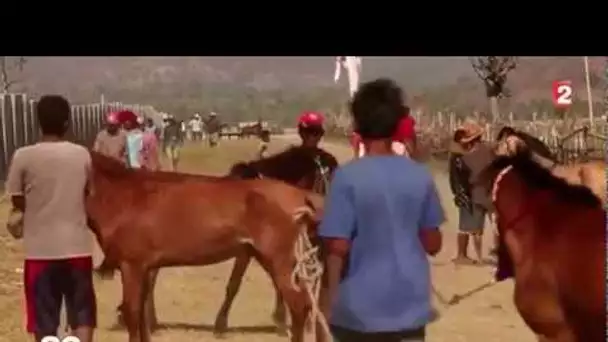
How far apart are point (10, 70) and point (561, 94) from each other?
1761mm

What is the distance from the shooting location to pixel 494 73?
127 inches

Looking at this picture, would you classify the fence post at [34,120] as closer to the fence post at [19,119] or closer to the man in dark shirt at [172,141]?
the fence post at [19,119]

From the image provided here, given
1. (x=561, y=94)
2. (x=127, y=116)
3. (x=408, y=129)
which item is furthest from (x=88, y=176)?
(x=561, y=94)

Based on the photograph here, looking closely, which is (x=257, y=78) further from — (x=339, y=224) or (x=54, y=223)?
(x=339, y=224)

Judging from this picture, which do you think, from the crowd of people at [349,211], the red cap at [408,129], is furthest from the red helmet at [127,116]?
the red cap at [408,129]

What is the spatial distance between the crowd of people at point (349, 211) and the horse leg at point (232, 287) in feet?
1.14

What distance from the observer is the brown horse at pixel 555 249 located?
282cm

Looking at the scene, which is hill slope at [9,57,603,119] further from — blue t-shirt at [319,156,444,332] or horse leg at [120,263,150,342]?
blue t-shirt at [319,156,444,332]

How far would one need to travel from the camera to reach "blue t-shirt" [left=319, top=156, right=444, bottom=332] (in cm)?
197

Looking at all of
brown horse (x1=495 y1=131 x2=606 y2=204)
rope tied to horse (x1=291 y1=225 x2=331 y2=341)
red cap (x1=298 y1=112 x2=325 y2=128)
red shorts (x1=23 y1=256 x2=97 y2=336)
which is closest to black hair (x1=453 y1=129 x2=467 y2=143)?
brown horse (x1=495 y1=131 x2=606 y2=204)
